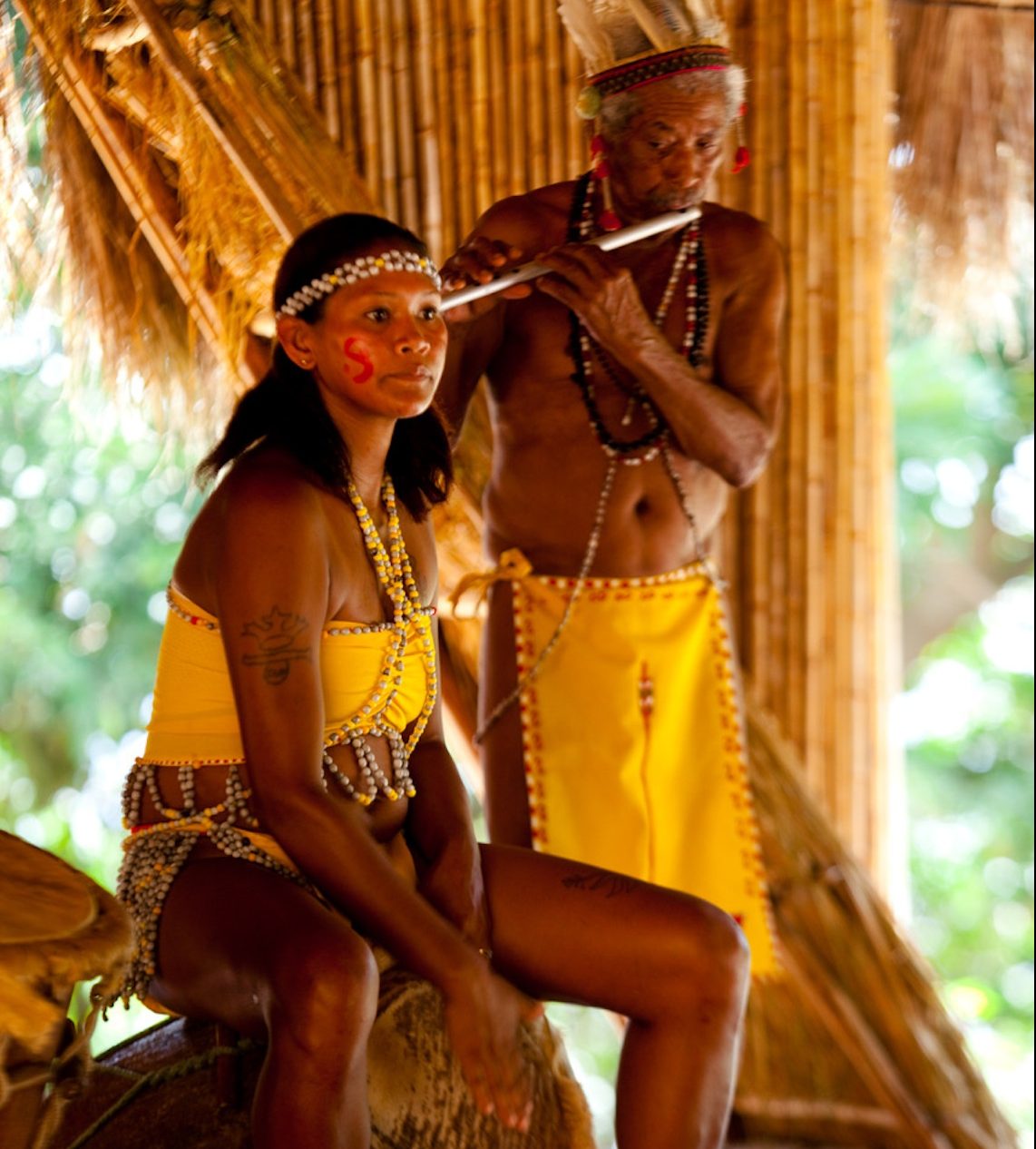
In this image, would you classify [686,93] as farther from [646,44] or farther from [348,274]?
[348,274]

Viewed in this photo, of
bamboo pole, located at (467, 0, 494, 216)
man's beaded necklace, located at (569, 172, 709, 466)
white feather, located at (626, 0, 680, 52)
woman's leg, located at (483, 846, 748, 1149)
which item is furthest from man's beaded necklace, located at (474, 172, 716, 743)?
woman's leg, located at (483, 846, 748, 1149)

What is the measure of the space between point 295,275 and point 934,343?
22.1 feet

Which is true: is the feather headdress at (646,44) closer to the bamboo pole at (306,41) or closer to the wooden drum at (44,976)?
the bamboo pole at (306,41)

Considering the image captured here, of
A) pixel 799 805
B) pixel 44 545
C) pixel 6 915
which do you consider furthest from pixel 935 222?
pixel 44 545

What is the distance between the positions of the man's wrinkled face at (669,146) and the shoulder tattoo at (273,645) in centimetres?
106

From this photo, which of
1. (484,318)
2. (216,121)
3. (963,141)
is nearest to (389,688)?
(484,318)

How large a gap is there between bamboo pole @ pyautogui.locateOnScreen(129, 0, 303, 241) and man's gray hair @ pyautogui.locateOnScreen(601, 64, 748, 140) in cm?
56

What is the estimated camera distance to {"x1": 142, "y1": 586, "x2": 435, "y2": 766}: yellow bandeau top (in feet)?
6.38

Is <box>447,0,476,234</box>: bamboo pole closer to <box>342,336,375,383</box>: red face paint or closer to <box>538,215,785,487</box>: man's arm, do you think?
<box>538,215,785,487</box>: man's arm

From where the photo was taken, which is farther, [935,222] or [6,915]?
[935,222]

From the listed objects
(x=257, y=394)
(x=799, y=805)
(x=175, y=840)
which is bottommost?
(x=799, y=805)

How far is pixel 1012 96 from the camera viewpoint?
159 inches

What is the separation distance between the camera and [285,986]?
1658 millimetres

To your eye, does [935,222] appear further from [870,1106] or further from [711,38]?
[870,1106]
